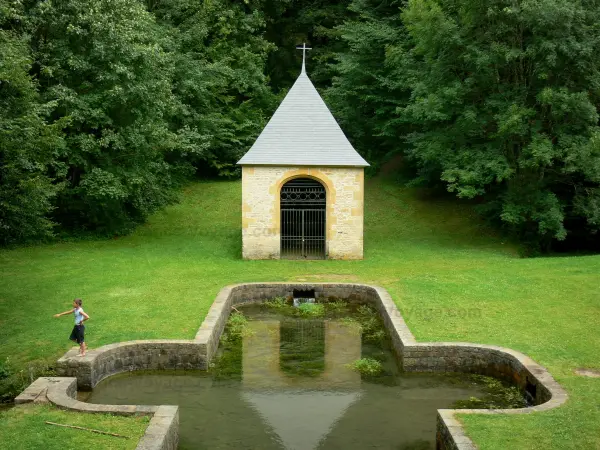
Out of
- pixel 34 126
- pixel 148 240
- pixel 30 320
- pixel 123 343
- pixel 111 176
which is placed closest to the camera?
pixel 123 343

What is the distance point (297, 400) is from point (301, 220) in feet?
40.0

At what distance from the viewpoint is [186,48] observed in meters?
32.4

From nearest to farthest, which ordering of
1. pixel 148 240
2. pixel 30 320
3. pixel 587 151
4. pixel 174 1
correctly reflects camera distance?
1. pixel 30 320
2. pixel 587 151
3. pixel 148 240
4. pixel 174 1

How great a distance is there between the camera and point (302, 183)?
835 inches

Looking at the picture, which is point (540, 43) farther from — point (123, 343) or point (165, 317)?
point (123, 343)

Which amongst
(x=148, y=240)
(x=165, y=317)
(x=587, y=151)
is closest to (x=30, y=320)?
(x=165, y=317)

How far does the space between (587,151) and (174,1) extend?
21.0m

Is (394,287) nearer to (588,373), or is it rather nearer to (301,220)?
(301,220)

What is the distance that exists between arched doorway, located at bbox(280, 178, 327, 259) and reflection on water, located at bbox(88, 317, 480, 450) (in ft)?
28.8

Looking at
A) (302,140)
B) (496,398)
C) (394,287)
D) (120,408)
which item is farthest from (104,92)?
(496,398)

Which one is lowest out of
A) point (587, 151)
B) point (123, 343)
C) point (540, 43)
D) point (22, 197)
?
point (123, 343)

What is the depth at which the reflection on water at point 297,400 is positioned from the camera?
8.88 m

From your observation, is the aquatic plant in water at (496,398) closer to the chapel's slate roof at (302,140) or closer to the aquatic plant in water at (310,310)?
the aquatic plant in water at (310,310)

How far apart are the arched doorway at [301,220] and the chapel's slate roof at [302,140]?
3.56 ft
